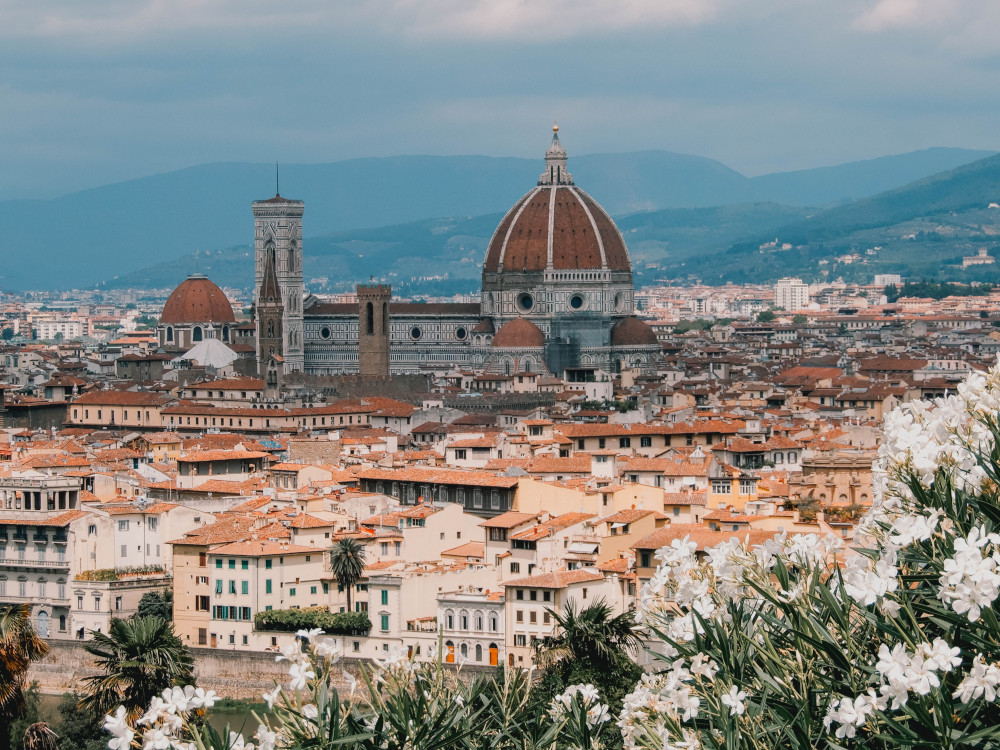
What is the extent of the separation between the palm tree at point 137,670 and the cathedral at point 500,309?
79112mm

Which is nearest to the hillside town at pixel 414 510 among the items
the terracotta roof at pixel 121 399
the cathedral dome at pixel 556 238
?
the terracotta roof at pixel 121 399

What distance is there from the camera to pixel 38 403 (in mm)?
Answer: 82062

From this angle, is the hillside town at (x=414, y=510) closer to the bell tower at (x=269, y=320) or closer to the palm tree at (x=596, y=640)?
the palm tree at (x=596, y=640)

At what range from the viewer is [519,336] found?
103375mm

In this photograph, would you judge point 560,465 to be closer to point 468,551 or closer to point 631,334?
point 468,551

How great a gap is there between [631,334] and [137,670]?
85.3 metres

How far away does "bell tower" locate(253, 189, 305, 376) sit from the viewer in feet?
378

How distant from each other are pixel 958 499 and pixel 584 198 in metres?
105

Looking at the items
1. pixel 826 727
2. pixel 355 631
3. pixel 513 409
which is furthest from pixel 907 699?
pixel 513 409

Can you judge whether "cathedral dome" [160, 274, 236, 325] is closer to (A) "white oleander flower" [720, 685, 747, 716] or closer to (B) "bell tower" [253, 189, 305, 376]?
(B) "bell tower" [253, 189, 305, 376]

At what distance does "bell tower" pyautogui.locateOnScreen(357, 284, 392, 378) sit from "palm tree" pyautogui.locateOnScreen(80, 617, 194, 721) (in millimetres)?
85269

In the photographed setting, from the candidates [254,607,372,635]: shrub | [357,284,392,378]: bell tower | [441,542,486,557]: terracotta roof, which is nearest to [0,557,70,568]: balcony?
[254,607,372,635]: shrub

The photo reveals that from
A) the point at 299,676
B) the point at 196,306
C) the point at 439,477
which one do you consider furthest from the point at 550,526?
the point at 196,306

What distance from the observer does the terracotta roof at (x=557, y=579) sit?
3334 centimetres
